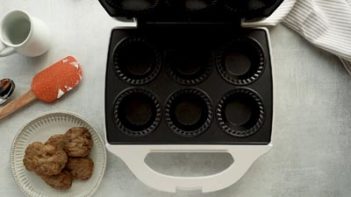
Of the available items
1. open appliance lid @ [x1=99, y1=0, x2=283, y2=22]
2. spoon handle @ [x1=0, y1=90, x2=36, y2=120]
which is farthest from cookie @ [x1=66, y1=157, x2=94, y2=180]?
open appliance lid @ [x1=99, y1=0, x2=283, y2=22]

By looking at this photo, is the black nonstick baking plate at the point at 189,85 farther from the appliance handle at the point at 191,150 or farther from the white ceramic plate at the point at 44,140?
the white ceramic plate at the point at 44,140

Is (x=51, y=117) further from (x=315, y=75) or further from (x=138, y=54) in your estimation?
(x=315, y=75)

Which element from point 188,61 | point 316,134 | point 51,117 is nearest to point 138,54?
point 188,61

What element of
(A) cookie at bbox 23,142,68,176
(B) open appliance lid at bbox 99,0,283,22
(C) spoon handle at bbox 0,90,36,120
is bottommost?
(A) cookie at bbox 23,142,68,176

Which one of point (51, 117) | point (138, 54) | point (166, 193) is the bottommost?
point (166, 193)

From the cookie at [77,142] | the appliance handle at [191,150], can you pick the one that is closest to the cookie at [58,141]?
the cookie at [77,142]

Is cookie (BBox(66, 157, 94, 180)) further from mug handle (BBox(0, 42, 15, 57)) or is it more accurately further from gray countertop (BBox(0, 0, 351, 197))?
mug handle (BBox(0, 42, 15, 57))
